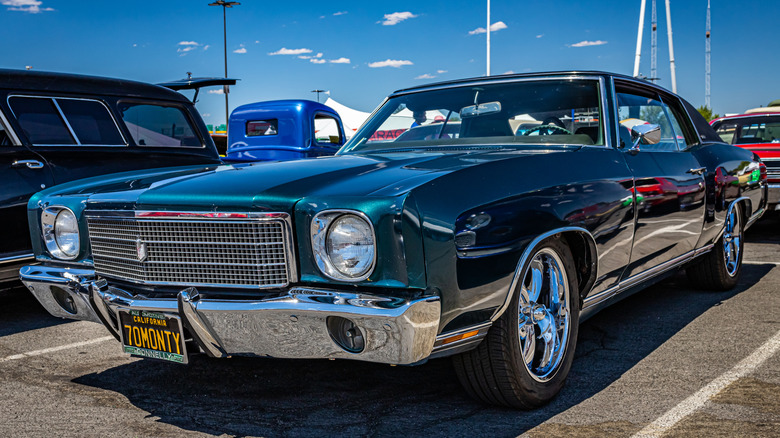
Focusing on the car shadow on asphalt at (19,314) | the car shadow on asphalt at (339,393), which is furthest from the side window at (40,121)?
the car shadow on asphalt at (339,393)

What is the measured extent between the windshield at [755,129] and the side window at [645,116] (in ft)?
18.8

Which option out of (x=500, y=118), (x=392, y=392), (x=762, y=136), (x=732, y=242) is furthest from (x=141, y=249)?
(x=762, y=136)

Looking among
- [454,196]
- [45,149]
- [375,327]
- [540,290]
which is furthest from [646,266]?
[45,149]

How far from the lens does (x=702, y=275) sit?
5262 millimetres

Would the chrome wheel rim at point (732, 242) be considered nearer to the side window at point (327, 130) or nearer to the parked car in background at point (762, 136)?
the parked car in background at point (762, 136)

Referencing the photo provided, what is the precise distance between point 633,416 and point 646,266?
1.20 metres

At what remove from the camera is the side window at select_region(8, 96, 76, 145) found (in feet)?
16.8

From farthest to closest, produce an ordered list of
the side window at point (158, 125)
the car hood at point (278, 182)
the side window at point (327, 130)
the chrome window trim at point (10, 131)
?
1. the side window at point (327, 130)
2. the side window at point (158, 125)
3. the chrome window trim at point (10, 131)
4. the car hood at point (278, 182)

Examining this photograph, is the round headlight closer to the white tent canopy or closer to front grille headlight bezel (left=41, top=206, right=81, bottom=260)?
front grille headlight bezel (left=41, top=206, right=81, bottom=260)

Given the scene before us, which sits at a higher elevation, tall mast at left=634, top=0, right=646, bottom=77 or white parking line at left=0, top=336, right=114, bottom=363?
tall mast at left=634, top=0, right=646, bottom=77

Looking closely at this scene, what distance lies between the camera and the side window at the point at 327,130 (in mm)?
10538

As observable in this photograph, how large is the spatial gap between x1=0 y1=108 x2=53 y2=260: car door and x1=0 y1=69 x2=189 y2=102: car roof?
1.72 ft

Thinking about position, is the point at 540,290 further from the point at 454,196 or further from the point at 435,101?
the point at 435,101

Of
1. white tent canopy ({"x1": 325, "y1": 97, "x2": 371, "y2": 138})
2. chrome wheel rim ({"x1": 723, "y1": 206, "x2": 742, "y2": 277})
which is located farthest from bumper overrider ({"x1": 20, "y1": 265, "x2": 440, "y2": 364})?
white tent canopy ({"x1": 325, "y1": 97, "x2": 371, "y2": 138})
